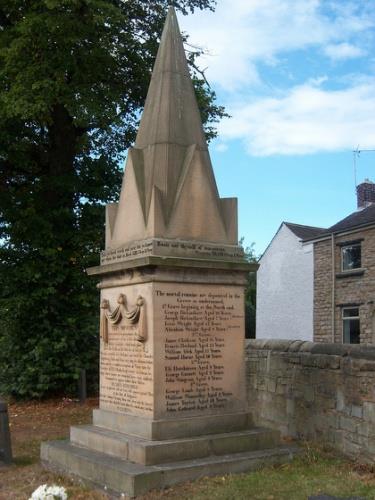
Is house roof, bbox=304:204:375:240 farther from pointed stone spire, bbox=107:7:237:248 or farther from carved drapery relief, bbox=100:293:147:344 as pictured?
carved drapery relief, bbox=100:293:147:344

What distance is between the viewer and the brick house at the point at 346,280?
24.2 metres

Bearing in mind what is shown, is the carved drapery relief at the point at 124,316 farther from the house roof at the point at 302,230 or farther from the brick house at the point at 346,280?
the house roof at the point at 302,230

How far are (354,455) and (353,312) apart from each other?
60.2ft

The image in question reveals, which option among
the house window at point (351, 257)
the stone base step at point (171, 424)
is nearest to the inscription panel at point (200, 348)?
the stone base step at point (171, 424)

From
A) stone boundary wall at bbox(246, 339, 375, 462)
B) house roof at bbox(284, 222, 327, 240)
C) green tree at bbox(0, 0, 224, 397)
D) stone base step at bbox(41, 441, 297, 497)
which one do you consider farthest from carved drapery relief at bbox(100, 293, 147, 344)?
house roof at bbox(284, 222, 327, 240)

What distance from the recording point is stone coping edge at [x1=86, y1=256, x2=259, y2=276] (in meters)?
6.81

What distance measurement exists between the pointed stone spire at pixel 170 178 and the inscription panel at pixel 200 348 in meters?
0.71

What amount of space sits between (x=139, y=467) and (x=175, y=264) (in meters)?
2.20

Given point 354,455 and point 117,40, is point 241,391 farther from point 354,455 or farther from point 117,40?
point 117,40

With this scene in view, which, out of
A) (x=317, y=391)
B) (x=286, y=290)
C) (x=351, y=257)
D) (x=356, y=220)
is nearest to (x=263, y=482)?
(x=317, y=391)

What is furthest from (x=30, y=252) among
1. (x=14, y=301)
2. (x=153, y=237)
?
(x=153, y=237)

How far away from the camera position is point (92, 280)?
15.5 meters

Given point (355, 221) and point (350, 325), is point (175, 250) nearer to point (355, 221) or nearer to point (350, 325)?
point (350, 325)

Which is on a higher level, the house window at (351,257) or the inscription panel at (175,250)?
the house window at (351,257)
